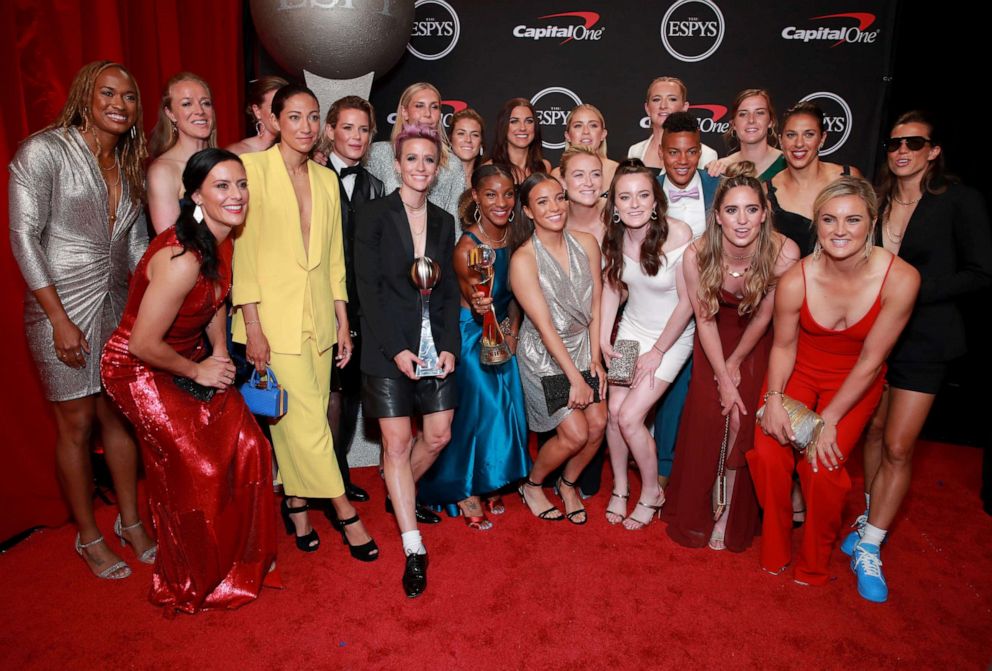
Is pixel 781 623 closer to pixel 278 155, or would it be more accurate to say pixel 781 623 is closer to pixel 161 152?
pixel 278 155

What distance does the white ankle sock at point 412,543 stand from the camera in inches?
124

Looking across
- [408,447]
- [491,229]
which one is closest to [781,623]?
[408,447]

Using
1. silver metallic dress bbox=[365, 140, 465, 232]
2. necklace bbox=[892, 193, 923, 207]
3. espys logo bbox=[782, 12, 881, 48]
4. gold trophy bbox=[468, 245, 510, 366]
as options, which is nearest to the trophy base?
gold trophy bbox=[468, 245, 510, 366]

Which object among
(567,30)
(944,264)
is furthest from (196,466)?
(567,30)

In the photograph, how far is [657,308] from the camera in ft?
12.0

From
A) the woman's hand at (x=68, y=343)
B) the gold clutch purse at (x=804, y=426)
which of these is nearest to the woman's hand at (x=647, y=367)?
the gold clutch purse at (x=804, y=426)

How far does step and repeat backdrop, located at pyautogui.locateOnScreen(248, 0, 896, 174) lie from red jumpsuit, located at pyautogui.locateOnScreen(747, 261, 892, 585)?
10.1 feet

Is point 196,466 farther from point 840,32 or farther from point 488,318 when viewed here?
point 840,32

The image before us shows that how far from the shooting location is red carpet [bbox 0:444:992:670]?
8.72 ft

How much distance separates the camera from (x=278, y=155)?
3105mm

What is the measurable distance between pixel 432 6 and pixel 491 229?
3.05m

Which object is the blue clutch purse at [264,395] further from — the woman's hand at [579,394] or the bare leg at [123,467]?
the woman's hand at [579,394]

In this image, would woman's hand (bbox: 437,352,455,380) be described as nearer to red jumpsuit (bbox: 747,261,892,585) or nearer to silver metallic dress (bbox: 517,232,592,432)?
silver metallic dress (bbox: 517,232,592,432)

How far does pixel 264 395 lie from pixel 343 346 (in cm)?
51
